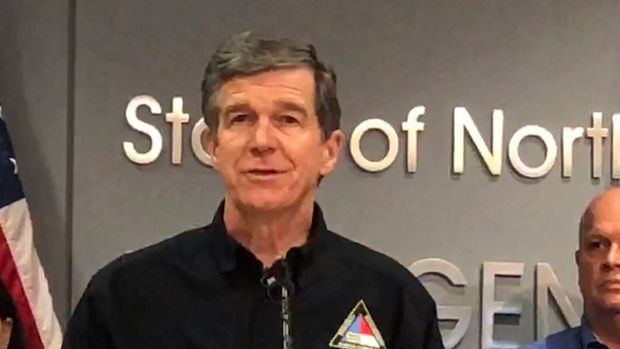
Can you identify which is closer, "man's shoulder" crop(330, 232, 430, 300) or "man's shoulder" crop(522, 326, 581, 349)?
"man's shoulder" crop(330, 232, 430, 300)

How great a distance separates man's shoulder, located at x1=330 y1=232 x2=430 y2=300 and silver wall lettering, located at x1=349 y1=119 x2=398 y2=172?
835 mm

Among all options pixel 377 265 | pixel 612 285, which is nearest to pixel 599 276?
pixel 612 285

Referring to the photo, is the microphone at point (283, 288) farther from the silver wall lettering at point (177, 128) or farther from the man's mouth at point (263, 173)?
the silver wall lettering at point (177, 128)

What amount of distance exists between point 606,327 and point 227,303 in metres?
1.07

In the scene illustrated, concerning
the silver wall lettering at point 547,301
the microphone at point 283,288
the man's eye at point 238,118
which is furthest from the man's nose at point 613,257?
the man's eye at point 238,118

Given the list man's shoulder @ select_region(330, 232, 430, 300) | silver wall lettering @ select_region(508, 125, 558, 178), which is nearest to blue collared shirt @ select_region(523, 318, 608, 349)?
silver wall lettering @ select_region(508, 125, 558, 178)

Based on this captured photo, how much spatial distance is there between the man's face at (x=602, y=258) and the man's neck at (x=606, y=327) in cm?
2

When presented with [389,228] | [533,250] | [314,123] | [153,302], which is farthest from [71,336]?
[533,250]

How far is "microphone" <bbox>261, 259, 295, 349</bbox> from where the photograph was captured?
154 cm

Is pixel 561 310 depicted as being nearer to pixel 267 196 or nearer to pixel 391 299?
pixel 391 299

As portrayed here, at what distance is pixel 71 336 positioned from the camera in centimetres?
158

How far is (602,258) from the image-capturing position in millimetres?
2266

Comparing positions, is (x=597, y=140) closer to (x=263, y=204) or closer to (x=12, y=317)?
(x=263, y=204)

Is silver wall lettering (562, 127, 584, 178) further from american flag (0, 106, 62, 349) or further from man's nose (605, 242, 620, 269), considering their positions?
american flag (0, 106, 62, 349)
